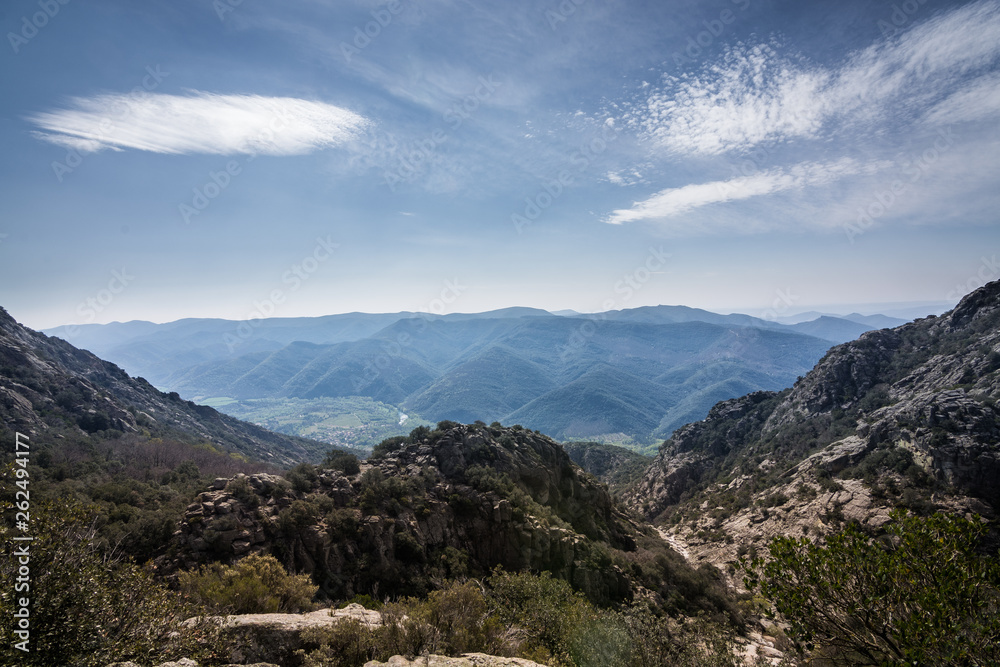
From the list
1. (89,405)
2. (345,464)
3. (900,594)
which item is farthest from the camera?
(89,405)

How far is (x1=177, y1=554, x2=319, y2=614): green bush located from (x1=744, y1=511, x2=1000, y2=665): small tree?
18.2m

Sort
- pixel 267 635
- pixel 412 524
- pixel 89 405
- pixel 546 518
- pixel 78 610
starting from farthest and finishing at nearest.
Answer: pixel 89 405
pixel 546 518
pixel 412 524
pixel 267 635
pixel 78 610

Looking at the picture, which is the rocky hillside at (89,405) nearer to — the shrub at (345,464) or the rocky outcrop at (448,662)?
the shrub at (345,464)

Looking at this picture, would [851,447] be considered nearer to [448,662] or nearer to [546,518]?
[546,518]

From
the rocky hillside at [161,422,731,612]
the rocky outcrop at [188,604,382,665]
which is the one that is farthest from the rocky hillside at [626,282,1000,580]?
the rocky outcrop at [188,604,382,665]

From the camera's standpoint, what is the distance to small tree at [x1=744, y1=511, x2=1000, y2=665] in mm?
7930

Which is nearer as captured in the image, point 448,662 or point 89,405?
point 448,662

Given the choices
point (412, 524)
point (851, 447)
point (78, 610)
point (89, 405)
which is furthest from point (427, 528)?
point (89, 405)

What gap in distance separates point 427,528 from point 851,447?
5484 cm

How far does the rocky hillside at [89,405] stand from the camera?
6650 cm

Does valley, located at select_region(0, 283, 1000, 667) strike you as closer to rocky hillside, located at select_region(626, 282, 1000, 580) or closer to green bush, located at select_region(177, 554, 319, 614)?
green bush, located at select_region(177, 554, 319, 614)

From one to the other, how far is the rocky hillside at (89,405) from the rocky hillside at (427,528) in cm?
5839

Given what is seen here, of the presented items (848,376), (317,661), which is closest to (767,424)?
(848,376)

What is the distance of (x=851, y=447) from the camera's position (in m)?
52.7
